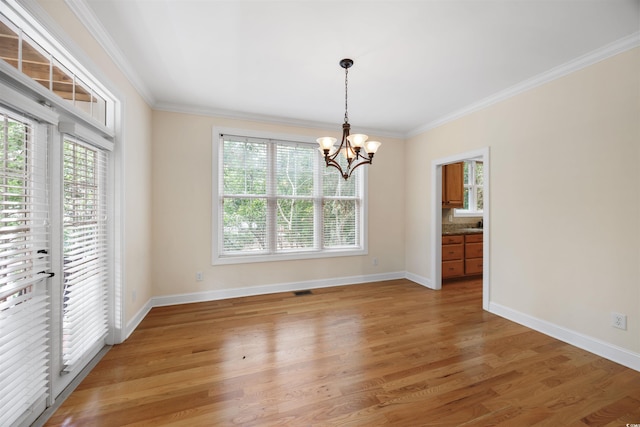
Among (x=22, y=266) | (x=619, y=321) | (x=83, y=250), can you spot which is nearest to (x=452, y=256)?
(x=619, y=321)

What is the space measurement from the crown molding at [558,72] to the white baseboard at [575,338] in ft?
8.17

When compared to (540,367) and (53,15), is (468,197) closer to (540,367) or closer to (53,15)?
(540,367)

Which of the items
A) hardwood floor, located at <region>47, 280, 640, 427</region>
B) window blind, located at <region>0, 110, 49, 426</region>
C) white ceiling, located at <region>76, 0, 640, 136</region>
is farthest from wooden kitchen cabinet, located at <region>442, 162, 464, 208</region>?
window blind, located at <region>0, 110, 49, 426</region>

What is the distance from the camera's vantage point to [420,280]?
4473mm

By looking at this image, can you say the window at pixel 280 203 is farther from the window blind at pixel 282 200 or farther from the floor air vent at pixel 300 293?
the floor air vent at pixel 300 293

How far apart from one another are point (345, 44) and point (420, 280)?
375cm

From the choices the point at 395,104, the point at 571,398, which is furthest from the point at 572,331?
the point at 395,104

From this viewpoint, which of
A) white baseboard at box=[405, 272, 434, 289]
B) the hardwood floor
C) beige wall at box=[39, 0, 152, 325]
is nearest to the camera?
the hardwood floor

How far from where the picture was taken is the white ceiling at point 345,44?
182 centimetres

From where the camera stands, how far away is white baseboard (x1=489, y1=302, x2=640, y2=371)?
7.04ft

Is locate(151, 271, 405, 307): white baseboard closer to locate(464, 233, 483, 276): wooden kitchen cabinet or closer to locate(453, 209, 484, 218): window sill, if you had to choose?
locate(464, 233, 483, 276): wooden kitchen cabinet

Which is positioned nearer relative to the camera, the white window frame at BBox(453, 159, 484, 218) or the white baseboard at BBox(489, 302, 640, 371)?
the white baseboard at BBox(489, 302, 640, 371)

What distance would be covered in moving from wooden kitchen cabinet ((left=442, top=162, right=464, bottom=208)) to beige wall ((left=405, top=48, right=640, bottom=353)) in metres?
1.53

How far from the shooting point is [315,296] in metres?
3.83
